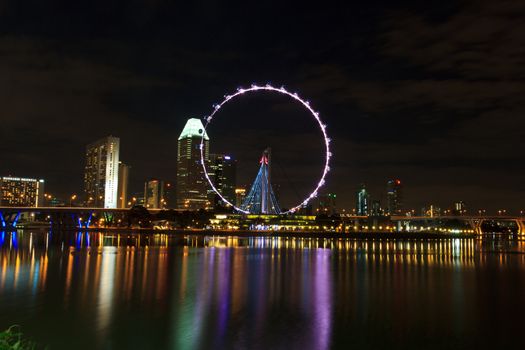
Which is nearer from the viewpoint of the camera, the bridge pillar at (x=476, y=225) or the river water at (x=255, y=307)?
the river water at (x=255, y=307)

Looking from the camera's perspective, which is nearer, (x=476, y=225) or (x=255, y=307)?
(x=255, y=307)

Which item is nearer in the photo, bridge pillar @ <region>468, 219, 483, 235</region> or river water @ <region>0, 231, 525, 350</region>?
river water @ <region>0, 231, 525, 350</region>

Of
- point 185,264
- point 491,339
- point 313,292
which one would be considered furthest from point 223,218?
point 491,339

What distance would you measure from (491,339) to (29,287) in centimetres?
2312

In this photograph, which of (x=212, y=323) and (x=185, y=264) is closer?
(x=212, y=323)

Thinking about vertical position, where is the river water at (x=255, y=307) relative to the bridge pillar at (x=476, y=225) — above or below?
below

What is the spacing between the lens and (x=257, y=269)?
132 feet

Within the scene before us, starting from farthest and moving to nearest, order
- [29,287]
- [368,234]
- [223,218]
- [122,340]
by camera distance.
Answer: [223,218] < [368,234] < [29,287] < [122,340]

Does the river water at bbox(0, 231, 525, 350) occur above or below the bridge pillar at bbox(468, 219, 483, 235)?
below

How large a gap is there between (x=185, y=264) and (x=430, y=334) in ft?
86.9

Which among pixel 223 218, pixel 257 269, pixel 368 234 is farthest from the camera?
pixel 223 218

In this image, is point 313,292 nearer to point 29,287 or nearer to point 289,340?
point 289,340

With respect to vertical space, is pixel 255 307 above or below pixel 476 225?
below

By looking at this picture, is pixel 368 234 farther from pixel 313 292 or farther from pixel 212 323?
pixel 212 323
